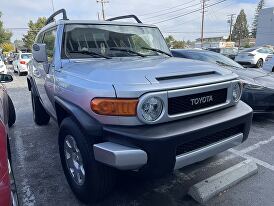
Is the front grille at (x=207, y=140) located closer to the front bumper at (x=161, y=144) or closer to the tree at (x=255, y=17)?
the front bumper at (x=161, y=144)

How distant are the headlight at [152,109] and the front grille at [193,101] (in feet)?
0.34

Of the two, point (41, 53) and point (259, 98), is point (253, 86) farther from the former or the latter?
point (41, 53)

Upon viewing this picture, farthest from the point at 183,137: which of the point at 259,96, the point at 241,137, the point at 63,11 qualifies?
the point at 259,96

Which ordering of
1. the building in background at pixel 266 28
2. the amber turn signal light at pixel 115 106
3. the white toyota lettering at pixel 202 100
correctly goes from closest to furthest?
the amber turn signal light at pixel 115 106
the white toyota lettering at pixel 202 100
the building in background at pixel 266 28

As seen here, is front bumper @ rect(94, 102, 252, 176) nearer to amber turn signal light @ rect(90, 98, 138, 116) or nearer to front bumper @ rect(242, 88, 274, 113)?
amber turn signal light @ rect(90, 98, 138, 116)

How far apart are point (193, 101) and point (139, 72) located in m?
0.57

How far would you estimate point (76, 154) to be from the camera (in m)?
2.94

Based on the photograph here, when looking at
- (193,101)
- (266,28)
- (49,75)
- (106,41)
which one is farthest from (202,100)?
(266,28)

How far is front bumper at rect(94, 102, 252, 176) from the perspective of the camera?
88.1 inches

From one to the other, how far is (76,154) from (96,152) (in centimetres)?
65

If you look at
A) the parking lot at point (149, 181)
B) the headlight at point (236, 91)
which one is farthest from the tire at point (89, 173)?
the headlight at point (236, 91)

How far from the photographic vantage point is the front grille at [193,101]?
2500 mm

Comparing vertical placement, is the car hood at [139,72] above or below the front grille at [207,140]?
above

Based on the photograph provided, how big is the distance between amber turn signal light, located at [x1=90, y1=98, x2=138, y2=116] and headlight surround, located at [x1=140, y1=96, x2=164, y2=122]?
0.08 m
